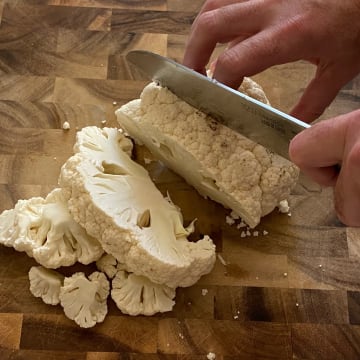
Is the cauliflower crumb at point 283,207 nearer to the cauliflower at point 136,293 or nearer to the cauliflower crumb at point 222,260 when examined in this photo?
the cauliflower crumb at point 222,260

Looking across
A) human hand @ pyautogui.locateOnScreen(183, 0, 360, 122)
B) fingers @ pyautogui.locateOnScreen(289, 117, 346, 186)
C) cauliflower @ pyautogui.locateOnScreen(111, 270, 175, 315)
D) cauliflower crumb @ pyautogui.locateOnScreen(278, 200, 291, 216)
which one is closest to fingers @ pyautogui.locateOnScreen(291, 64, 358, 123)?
human hand @ pyautogui.locateOnScreen(183, 0, 360, 122)

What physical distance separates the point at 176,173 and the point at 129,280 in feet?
1.24

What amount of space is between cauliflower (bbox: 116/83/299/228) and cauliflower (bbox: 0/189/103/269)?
0.35m

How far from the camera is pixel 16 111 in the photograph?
197 cm

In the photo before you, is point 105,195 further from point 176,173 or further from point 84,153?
point 176,173

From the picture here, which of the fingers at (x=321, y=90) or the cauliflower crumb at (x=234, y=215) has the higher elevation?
the fingers at (x=321, y=90)

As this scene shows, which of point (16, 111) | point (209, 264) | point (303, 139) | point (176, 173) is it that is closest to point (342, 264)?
point (209, 264)

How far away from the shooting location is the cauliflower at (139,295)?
171cm

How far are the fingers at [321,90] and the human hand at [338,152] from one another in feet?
1.11

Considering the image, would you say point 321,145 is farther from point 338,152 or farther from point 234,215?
point 234,215

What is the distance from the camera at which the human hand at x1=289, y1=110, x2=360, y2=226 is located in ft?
3.91

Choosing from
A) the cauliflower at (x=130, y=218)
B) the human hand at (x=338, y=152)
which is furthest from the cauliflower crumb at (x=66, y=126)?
the human hand at (x=338, y=152)

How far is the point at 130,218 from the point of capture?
1.69 m

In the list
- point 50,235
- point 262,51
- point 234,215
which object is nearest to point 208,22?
point 262,51
